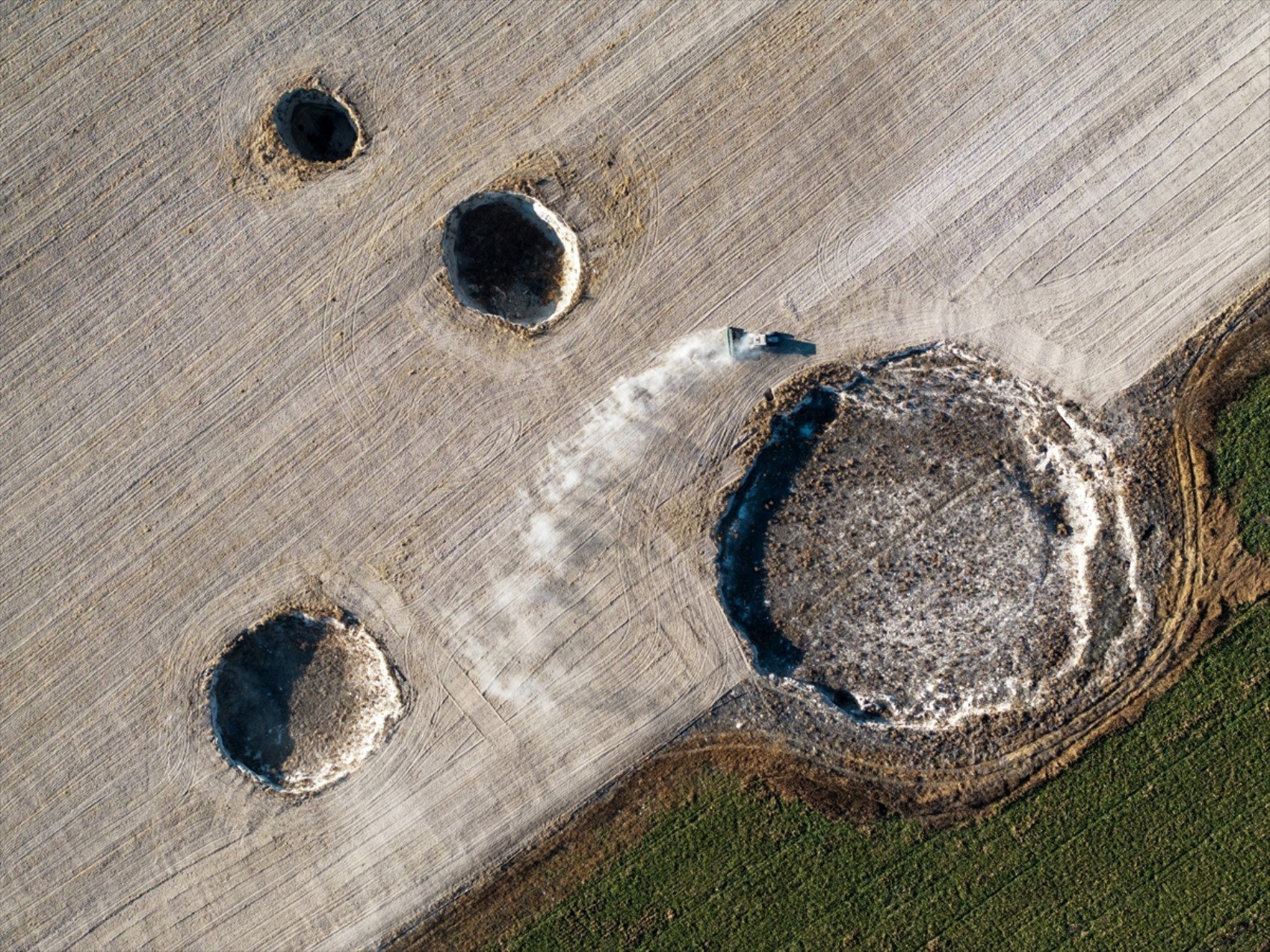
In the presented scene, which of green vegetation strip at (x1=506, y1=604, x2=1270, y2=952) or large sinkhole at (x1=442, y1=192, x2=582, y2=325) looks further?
large sinkhole at (x1=442, y1=192, x2=582, y2=325)

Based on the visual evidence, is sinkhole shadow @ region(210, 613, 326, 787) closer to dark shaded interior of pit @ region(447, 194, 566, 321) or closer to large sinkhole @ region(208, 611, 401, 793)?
large sinkhole @ region(208, 611, 401, 793)

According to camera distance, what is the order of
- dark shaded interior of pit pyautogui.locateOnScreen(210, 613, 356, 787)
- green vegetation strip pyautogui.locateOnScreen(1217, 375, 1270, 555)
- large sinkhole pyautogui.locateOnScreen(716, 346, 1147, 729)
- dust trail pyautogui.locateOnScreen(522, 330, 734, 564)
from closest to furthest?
green vegetation strip pyautogui.locateOnScreen(1217, 375, 1270, 555), dust trail pyautogui.locateOnScreen(522, 330, 734, 564), large sinkhole pyautogui.locateOnScreen(716, 346, 1147, 729), dark shaded interior of pit pyautogui.locateOnScreen(210, 613, 356, 787)

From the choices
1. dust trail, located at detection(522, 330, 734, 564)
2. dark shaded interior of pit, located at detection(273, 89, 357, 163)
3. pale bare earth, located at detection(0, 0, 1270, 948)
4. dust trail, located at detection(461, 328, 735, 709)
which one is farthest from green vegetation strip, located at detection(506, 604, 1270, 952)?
dark shaded interior of pit, located at detection(273, 89, 357, 163)

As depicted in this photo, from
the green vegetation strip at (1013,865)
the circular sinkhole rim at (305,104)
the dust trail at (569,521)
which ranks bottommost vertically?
the green vegetation strip at (1013,865)

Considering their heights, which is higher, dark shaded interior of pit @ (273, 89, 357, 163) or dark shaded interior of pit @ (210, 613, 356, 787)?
dark shaded interior of pit @ (273, 89, 357, 163)

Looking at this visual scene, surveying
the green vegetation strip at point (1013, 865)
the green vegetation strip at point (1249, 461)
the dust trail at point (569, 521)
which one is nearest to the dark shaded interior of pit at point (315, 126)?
the dust trail at point (569, 521)

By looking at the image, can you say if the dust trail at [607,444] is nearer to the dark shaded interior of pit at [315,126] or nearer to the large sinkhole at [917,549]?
the large sinkhole at [917,549]

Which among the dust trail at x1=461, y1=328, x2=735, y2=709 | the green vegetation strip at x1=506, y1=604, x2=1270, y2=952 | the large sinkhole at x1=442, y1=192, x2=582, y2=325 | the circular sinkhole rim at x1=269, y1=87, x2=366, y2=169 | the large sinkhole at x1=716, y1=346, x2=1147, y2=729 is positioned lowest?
the green vegetation strip at x1=506, y1=604, x2=1270, y2=952
